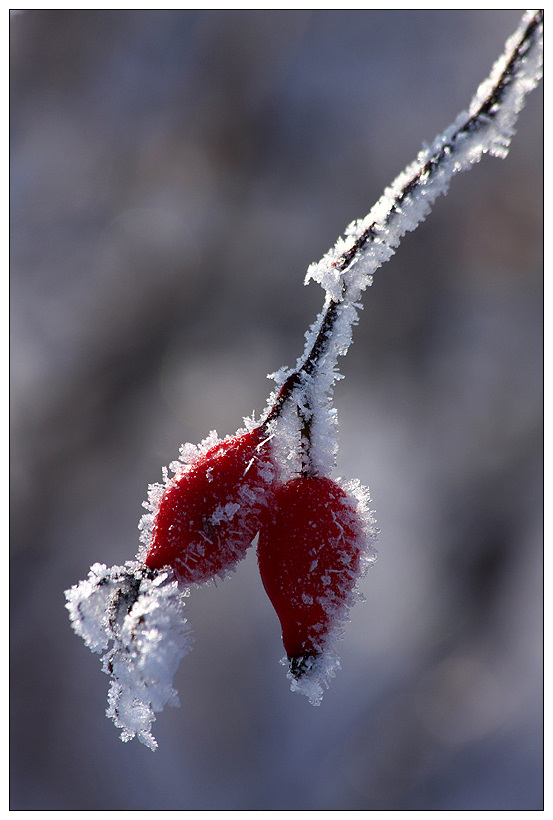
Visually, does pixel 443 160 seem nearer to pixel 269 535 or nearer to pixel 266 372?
pixel 269 535

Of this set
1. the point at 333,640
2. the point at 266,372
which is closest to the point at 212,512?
the point at 333,640

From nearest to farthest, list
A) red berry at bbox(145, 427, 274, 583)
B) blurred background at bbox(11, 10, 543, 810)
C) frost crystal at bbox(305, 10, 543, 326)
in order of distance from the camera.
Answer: frost crystal at bbox(305, 10, 543, 326)
red berry at bbox(145, 427, 274, 583)
blurred background at bbox(11, 10, 543, 810)

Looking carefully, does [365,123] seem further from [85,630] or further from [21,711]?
[21,711]

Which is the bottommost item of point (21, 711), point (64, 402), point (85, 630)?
point (85, 630)

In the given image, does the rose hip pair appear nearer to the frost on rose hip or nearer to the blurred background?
the frost on rose hip

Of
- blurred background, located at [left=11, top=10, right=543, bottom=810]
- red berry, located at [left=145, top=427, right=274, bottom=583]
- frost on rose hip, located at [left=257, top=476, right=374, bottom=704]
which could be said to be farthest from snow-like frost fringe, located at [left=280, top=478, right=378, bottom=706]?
blurred background, located at [left=11, top=10, right=543, bottom=810]

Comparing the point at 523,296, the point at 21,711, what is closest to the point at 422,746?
the point at 21,711

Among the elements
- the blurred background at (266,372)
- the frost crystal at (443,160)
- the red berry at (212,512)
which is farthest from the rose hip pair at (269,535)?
→ the blurred background at (266,372)
